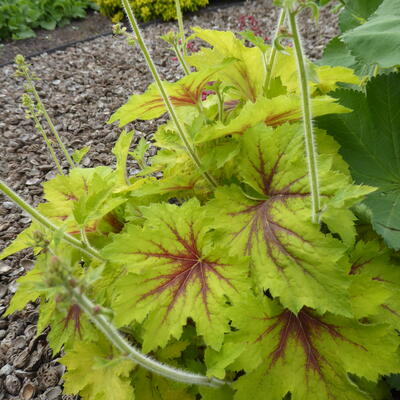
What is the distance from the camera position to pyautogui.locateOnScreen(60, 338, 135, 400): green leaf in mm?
1233

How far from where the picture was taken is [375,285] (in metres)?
1.12

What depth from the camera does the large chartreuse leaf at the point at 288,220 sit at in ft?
3.33

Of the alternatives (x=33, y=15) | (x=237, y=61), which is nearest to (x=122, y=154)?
(x=237, y=61)

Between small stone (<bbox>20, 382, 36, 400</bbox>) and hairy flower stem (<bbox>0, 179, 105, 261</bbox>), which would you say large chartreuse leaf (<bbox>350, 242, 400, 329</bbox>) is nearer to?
hairy flower stem (<bbox>0, 179, 105, 261</bbox>)

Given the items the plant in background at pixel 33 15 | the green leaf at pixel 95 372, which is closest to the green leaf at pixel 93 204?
the green leaf at pixel 95 372

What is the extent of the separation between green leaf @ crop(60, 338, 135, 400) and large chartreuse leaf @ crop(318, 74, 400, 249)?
39.7 inches

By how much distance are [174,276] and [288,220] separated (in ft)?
1.27

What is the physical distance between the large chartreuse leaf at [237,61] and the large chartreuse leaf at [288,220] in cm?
36

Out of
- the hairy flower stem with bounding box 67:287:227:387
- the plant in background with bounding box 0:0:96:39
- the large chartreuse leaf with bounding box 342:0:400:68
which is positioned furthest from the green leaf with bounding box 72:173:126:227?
the plant in background with bounding box 0:0:96:39

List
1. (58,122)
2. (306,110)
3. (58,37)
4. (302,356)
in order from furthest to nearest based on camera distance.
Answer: (58,37) < (58,122) < (302,356) < (306,110)

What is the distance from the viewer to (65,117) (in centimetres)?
388

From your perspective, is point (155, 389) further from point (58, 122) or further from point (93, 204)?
point (58, 122)

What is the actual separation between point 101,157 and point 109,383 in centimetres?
227

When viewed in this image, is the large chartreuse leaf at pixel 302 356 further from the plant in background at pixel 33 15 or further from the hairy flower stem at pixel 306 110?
the plant in background at pixel 33 15
